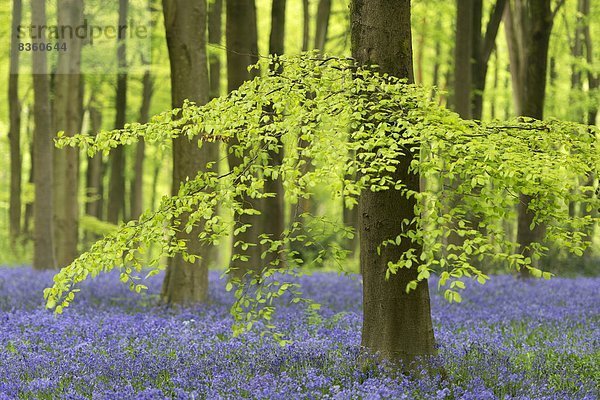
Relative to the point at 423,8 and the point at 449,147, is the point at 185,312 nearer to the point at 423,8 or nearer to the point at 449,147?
the point at 449,147

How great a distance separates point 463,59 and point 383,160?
42.1ft

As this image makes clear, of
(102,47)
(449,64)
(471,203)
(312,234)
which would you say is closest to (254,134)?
(312,234)

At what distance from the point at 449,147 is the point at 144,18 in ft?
69.0

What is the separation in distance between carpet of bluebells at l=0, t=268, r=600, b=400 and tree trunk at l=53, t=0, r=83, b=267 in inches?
325

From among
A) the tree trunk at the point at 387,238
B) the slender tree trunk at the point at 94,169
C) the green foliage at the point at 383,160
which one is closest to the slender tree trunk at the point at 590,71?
the slender tree trunk at the point at 94,169

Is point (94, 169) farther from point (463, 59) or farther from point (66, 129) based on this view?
point (463, 59)

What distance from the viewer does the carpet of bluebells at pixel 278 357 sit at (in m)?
6.45

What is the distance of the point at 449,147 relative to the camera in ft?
19.0

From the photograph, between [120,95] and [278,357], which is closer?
[278,357]

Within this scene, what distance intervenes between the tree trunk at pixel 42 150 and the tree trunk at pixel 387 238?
526 inches

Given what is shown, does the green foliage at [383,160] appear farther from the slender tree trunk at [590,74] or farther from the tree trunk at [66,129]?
the slender tree trunk at [590,74]

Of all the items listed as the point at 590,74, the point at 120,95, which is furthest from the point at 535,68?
the point at 120,95

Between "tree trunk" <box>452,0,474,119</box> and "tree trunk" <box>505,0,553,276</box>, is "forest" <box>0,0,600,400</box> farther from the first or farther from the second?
"tree trunk" <box>452,0,474,119</box>

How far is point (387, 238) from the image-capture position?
7047mm
